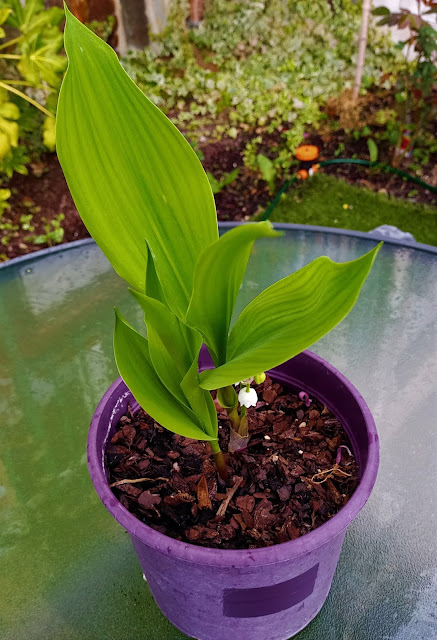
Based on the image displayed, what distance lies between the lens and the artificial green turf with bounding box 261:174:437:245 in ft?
7.45

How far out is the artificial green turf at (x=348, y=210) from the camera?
2271mm

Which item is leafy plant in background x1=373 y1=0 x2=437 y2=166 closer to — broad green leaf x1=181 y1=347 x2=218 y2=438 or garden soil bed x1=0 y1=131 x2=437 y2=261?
garden soil bed x1=0 y1=131 x2=437 y2=261

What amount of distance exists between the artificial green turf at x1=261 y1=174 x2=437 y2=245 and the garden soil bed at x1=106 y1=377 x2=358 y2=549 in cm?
156

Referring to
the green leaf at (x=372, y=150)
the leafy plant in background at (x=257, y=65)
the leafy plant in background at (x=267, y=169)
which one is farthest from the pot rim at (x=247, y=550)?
the leafy plant in background at (x=257, y=65)

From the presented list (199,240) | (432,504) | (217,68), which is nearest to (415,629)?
(432,504)

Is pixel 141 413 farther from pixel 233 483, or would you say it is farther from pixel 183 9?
pixel 183 9

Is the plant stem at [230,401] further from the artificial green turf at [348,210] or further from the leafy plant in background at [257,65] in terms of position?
the leafy plant in background at [257,65]

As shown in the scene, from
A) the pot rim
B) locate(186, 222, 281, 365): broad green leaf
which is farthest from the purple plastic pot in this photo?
locate(186, 222, 281, 365): broad green leaf

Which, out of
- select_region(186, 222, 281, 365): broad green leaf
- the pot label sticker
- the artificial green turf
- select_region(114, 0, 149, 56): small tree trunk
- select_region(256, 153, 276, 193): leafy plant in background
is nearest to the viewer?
select_region(186, 222, 281, 365): broad green leaf

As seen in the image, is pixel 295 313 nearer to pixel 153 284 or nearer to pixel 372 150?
pixel 153 284

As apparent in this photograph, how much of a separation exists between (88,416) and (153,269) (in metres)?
0.75

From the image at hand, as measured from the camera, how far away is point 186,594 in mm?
743

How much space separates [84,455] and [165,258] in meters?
0.65

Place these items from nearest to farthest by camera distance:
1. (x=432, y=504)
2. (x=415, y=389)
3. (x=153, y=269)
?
1. (x=153, y=269)
2. (x=432, y=504)
3. (x=415, y=389)
